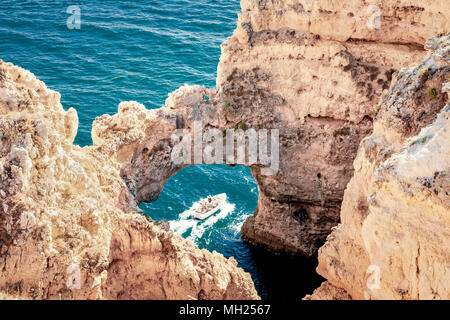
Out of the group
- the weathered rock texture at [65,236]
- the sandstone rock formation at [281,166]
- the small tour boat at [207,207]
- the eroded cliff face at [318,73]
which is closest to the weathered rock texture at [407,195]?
the sandstone rock formation at [281,166]

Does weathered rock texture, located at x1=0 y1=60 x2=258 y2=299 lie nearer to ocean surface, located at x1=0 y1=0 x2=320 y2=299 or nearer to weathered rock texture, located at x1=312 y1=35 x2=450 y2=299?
weathered rock texture, located at x1=312 y1=35 x2=450 y2=299

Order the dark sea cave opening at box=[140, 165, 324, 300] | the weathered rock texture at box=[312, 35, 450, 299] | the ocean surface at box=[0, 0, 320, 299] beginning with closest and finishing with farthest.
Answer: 1. the weathered rock texture at box=[312, 35, 450, 299]
2. the dark sea cave opening at box=[140, 165, 324, 300]
3. the ocean surface at box=[0, 0, 320, 299]

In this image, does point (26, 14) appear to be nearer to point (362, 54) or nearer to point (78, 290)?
point (362, 54)

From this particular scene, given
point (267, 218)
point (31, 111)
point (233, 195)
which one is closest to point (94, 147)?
point (31, 111)

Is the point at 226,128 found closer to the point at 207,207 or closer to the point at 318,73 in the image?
the point at 318,73

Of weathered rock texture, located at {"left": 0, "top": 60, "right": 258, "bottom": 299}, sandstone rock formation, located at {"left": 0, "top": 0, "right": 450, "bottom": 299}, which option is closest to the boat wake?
sandstone rock formation, located at {"left": 0, "top": 0, "right": 450, "bottom": 299}

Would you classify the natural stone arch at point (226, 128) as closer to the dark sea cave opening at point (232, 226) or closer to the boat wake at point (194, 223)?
the dark sea cave opening at point (232, 226)
